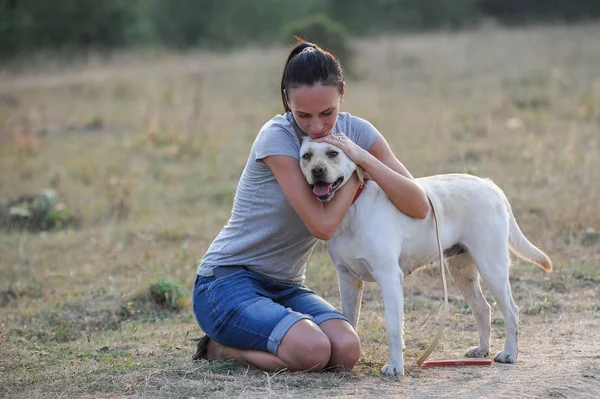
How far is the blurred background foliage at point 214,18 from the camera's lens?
84.6 feet

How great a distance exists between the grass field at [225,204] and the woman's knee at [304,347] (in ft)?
0.26

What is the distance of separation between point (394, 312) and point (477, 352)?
813mm

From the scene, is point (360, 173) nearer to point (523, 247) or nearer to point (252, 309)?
point (252, 309)

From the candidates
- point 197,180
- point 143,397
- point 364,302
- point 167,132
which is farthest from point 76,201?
point 143,397

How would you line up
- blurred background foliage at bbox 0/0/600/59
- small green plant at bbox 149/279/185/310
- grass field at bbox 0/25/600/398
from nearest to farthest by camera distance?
1. grass field at bbox 0/25/600/398
2. small green plant at bbox 149/279/185/310
3. blurred background foliage at bbox 0/0/600/59

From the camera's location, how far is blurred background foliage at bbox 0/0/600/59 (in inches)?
1016

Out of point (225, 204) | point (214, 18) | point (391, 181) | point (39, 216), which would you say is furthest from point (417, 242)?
point (214, 18)

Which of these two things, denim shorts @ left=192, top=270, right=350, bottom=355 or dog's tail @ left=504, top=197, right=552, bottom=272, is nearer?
denim shorts @ left=192, top=270, right=350, bottom=355

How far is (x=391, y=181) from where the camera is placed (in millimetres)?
4098

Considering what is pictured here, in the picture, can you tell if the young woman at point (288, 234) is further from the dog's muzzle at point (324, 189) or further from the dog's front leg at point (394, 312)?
the dog's front leg at point (394, 312)

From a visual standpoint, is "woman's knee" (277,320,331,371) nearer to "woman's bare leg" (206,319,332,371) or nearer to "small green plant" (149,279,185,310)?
"woman's bare leg" (206,319,332,371)

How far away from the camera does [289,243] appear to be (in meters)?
4.36

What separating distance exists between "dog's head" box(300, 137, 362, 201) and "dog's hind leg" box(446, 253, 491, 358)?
1027mm

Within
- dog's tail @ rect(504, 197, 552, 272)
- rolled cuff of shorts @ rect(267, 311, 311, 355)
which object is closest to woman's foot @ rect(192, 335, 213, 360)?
rolled cuff of shorts @ rect(267, 311, 311, 355)
